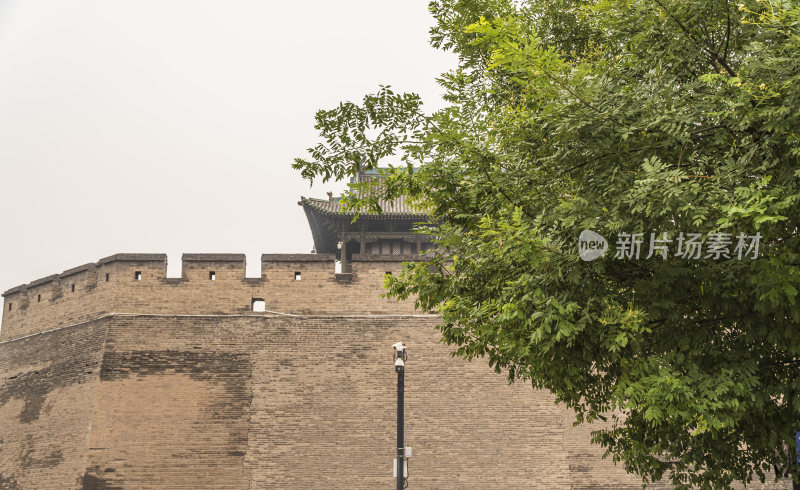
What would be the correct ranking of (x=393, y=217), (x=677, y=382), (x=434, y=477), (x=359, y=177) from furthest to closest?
(x=359, y=177)
(x=393, y=217)
(x=434, y=477)
(x=677, y=382)

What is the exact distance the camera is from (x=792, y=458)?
559 centimetres

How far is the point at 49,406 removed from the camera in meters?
16.0

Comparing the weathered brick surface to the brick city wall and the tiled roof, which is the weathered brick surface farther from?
the tiled roof

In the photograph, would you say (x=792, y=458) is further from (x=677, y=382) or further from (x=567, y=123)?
(x=567, y=123)

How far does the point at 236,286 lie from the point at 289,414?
9.41 feet

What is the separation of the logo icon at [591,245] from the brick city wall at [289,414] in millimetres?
9807

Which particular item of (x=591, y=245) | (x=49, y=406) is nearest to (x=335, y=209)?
(x=49, y=406)

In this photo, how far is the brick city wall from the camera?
47.0 feet

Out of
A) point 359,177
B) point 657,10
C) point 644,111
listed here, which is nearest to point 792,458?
point 644,111

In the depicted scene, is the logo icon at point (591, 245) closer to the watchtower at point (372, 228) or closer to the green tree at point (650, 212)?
the green tree at point (650, 212)

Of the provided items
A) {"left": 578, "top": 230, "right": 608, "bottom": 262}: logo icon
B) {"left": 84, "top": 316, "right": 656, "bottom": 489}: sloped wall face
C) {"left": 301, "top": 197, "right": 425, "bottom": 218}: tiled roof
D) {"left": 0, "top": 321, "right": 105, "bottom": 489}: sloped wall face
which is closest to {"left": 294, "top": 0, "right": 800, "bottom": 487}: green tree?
{"left": 578, "top": 230, "right": 608, "bottom": 262}: logo icon

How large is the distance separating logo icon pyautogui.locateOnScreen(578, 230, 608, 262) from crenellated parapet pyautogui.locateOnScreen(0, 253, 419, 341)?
10.1m

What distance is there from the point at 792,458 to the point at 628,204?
235cm

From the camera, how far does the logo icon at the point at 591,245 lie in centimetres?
520
